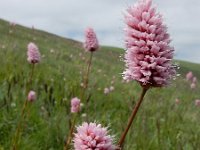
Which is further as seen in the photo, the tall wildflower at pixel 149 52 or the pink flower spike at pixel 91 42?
the pink flower spike at pixel 91 42

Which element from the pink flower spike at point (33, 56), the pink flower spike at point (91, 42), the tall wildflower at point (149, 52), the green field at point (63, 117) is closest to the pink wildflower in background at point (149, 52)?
the tall wildflower at point (149, 52)

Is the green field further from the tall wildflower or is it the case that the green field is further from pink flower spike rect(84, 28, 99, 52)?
the tall wildflower

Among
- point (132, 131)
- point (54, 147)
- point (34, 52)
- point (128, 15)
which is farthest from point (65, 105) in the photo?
point (128, 15)

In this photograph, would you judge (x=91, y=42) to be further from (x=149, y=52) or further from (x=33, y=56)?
(x=149, y=52)

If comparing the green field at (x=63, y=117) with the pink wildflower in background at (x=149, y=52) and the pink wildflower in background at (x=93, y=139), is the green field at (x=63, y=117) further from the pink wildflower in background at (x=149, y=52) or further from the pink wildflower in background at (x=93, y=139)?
the pink wildflower in background at (x=93, y=139)

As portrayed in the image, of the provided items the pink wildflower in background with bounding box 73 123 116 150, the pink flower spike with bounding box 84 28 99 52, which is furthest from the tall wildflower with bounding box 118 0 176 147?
the pink flower spike with bounding box 84 28 99 52

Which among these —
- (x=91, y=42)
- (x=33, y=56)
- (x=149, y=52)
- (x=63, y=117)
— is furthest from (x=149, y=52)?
(x=63, y=117)

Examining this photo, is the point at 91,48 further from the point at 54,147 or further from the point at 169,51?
the point at 169,51

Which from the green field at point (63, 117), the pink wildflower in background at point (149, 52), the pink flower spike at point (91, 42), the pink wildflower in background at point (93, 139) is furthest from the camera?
the green field at point (63, 117)
